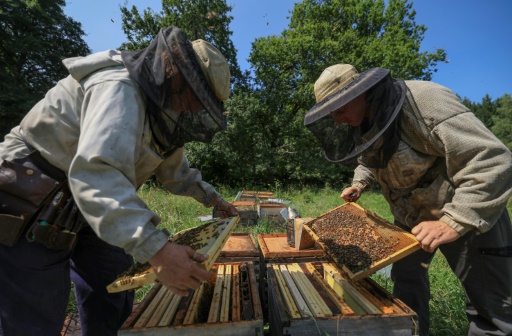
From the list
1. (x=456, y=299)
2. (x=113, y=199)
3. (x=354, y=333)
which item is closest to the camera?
(x=113, y=199)

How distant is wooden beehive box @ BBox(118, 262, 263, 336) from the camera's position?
1482 millimetres

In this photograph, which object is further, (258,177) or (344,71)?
(258,177)

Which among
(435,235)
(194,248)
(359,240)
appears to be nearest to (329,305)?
(359,240)

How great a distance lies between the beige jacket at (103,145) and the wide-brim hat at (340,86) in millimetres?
1131

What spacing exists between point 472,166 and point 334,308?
1154mm

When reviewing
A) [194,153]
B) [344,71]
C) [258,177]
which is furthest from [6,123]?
[344,71]

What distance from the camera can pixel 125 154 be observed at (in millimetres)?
1288

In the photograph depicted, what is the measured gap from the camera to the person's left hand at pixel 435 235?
169 cm

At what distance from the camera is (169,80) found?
1.54 m

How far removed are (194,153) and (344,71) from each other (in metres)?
14.8

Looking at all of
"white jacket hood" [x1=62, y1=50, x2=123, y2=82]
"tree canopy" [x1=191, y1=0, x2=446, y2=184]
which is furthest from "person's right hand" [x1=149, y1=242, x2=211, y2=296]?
"tree canopy" [x1=191, y1=0, x2=446, y2=184]

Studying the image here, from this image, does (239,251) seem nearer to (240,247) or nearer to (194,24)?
(240,247)

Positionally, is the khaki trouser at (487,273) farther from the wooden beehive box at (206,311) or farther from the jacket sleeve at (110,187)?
the jacket sleeve at (110,187)

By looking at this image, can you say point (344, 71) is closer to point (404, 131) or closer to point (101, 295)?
point (404, 131)
